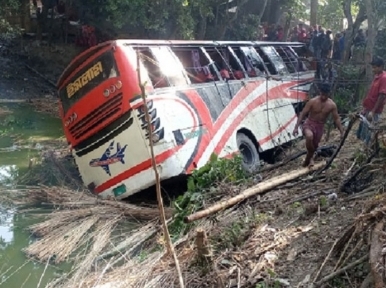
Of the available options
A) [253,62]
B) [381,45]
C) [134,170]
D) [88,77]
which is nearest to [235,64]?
[253,62]

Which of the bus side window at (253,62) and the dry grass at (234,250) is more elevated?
the bus side window at (253,62)

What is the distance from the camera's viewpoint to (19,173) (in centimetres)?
959

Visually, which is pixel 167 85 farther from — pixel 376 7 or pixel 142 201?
pixel 376 7

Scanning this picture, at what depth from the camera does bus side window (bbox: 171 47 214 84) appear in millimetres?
8289

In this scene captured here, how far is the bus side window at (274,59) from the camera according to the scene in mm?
10703

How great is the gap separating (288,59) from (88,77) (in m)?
5.61

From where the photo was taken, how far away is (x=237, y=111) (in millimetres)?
8672

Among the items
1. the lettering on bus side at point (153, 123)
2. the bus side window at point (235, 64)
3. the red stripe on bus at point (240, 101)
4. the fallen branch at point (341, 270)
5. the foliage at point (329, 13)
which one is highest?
the foliage at point (329, 13)

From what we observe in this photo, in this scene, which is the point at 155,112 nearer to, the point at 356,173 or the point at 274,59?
the point at 356,173

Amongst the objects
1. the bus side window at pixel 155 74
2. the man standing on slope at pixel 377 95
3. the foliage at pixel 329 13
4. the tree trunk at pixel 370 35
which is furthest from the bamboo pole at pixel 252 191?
the foliage at pixel 329 13

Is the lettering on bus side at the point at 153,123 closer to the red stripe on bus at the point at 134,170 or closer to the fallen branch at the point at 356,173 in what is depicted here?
the red stripe on bus at the point at 134,170

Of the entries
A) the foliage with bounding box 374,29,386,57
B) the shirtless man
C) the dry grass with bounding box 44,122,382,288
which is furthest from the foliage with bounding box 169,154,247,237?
the foliage with bounding box 374,29,386,57

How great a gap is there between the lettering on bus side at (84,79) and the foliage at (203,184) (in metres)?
2.00

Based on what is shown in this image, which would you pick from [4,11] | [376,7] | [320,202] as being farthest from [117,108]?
[4,11]
